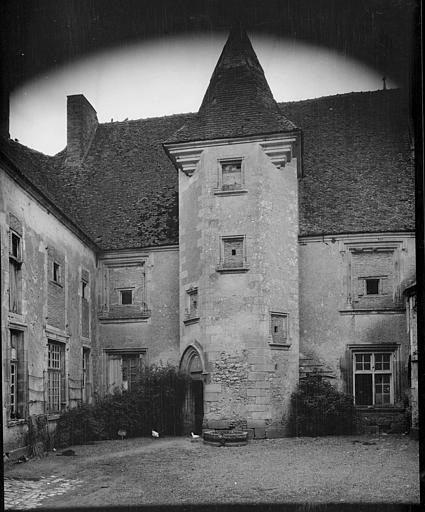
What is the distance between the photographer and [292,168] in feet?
40.6

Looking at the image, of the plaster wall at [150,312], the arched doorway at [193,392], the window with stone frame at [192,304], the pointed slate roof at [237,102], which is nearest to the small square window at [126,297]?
the plaster wall at [150,312]

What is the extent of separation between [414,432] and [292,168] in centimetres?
508

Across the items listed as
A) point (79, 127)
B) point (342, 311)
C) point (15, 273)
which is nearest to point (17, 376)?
point (15, 273)

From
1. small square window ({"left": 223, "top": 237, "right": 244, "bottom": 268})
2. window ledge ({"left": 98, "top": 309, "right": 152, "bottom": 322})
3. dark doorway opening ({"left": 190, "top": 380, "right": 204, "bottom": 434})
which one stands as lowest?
dark doorway opening ({"left": 190, "top": 380, "right": 204, "bottom": 434})

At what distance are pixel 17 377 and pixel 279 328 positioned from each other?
497cm

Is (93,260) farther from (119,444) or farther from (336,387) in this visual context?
(336,387)

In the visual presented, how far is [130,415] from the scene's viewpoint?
1080 cm

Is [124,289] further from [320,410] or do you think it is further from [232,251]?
[320,410]

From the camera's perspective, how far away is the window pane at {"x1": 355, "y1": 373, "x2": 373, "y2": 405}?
10617 mm

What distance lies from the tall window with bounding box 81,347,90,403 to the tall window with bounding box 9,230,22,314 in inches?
67.2

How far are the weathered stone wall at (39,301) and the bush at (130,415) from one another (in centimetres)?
43

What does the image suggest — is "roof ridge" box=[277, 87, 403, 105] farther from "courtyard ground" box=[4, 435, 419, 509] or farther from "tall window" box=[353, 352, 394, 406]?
"courtyard ground" box=[4, 435, 419, 509]

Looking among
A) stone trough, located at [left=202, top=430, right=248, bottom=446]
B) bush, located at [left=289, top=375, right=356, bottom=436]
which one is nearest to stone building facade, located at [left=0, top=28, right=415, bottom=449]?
bush, located at [left=289, top=375, right=356, bottom=436]

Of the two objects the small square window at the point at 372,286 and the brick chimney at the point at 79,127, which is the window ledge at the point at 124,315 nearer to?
the brick chimney at the point at 79,127
